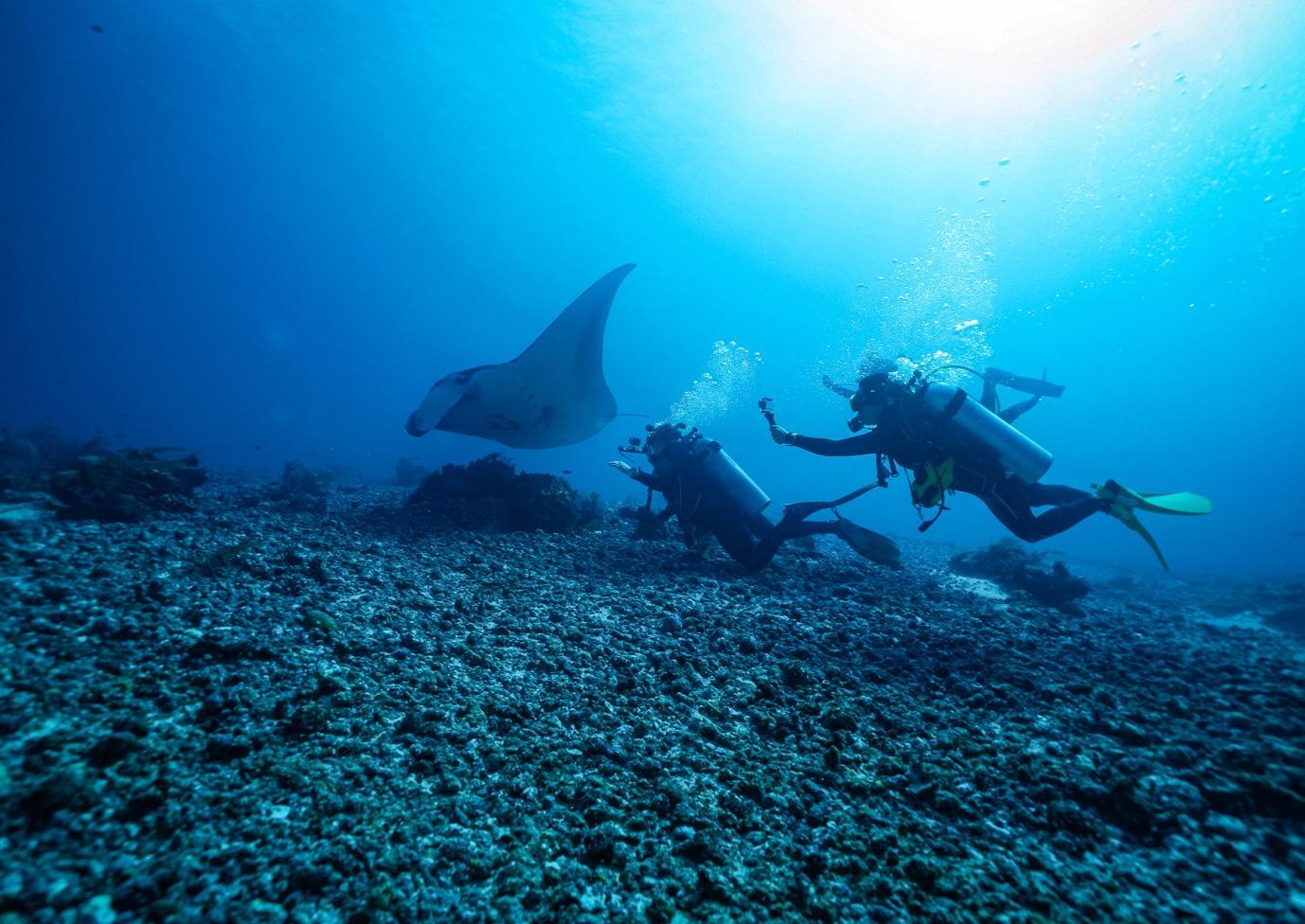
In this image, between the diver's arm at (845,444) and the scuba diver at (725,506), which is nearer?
the diver's arm at (845,444)

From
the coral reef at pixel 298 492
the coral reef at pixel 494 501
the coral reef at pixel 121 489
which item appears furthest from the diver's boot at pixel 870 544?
the coral reef at pixel 121 489

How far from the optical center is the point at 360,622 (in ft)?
13.4

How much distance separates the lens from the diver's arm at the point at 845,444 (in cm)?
695

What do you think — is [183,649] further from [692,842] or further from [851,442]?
[851,442]

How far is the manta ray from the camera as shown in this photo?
8185mm

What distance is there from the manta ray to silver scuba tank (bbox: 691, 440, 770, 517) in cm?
274

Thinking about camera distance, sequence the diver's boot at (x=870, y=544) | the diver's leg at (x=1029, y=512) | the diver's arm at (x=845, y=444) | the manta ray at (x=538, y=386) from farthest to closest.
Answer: the manta ray at (x=538, y=386), the diver's boot at (x=870, y=544), the diver's arm at (x=845, y=444), the diver's leg at (x=1029, y=512)

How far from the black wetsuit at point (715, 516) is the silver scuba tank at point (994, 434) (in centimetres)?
215

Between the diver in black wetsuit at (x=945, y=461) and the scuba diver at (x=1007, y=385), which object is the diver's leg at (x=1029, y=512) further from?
the scuba diver at (x=1007, y=385)

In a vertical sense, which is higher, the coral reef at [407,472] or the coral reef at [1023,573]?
the coral reef at [1023,573]

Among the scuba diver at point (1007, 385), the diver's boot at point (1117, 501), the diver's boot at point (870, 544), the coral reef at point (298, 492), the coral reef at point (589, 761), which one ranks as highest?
the scuba diver at point (1007, 385)

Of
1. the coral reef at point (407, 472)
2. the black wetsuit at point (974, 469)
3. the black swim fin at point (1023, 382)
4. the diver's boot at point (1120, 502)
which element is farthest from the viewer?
the coral reef at point (407, 472)

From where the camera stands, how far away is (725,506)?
784cm

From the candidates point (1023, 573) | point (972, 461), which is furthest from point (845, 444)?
point (1023, 573)
